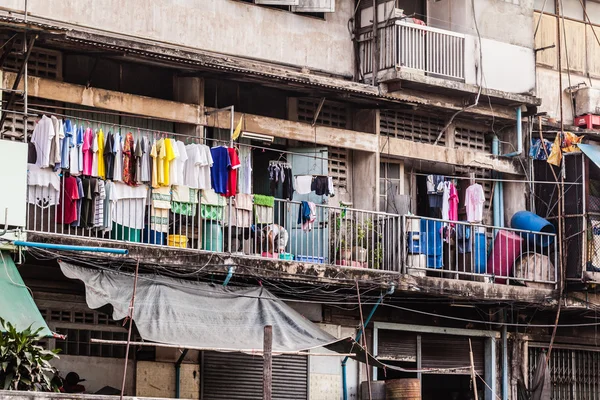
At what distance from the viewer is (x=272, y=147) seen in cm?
2008

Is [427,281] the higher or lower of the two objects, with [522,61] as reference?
lower

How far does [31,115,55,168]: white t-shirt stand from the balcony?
0.45m

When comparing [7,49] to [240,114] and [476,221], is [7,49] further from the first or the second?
[476,221]

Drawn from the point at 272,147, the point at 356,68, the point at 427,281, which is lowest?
the point at 427,281

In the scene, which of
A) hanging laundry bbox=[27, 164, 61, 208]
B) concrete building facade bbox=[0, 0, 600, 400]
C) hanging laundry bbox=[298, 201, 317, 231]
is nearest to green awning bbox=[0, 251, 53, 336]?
concrete building facade bbox=[0, 0, 600, 400]

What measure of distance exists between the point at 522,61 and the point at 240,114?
5.19 m

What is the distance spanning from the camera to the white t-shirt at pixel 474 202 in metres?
21.0

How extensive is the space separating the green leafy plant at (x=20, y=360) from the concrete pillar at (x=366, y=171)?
21.7ft

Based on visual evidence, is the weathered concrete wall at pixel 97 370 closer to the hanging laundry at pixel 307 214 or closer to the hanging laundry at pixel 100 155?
the hanging laundry at pixel 100 155

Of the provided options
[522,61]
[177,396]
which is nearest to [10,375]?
[177,396]

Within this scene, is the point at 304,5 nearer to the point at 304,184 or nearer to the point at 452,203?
the point at 304,184

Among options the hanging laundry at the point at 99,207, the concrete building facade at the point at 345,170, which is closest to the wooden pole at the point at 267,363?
the concrete building facade at the point at 345,170

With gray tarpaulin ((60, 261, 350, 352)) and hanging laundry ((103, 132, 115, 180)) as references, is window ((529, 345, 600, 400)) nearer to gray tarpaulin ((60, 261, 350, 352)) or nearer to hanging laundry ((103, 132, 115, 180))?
gray tarpaulin ((60, 261, 350, 352))

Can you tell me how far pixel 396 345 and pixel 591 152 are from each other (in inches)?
167
